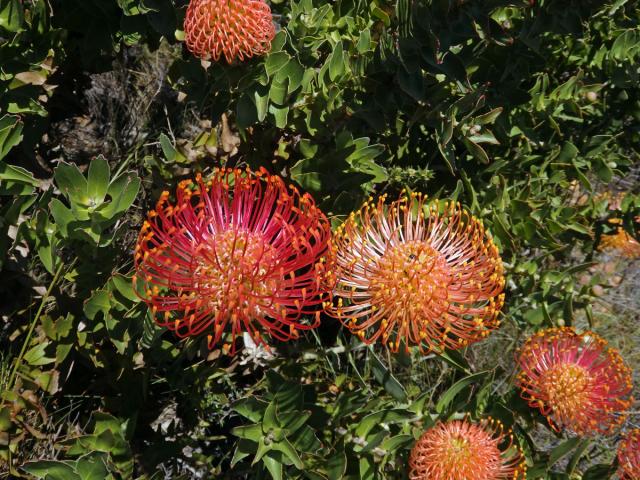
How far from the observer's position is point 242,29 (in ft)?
5.62

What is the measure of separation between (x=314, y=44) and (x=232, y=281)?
3.03ft

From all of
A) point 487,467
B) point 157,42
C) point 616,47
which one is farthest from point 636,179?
point 157,42

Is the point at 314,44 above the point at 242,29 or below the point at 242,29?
above

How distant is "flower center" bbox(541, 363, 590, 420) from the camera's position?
7.67 feet

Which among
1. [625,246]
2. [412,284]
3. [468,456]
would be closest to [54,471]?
[412,284]

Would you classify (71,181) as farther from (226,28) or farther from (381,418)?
(381,418)

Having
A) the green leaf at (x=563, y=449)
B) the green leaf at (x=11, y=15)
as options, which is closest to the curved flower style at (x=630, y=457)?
the green leaf at (x=563, y=449)

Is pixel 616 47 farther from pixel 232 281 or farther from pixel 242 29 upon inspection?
pixel 232 281

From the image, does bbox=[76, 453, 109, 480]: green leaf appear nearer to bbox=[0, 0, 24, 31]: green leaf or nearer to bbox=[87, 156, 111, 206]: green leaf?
bbox=[87, 156, 111, 206]: green leaf

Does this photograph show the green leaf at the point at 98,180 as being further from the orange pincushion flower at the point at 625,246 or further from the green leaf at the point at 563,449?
the orange pincushion flower at the point at 625,246

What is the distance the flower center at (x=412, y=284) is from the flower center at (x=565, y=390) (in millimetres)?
801

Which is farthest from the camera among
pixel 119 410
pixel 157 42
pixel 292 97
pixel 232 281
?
pixel 157 42

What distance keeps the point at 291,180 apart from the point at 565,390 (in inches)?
53.7

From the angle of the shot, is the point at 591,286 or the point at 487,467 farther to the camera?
the point at 591,286
